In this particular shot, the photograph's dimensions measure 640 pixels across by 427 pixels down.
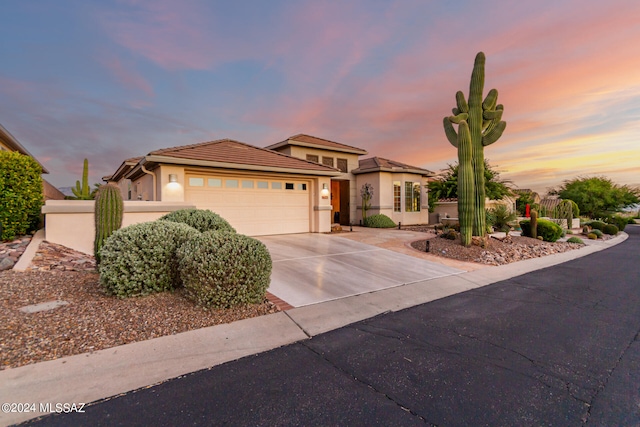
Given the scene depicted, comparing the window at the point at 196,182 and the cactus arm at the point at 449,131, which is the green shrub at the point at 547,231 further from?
the window at the point at 196,182

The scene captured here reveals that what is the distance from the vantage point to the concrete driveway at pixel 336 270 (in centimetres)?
527

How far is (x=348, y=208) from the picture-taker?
60.3ft

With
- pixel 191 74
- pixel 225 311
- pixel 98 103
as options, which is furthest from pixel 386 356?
pixel 98 103

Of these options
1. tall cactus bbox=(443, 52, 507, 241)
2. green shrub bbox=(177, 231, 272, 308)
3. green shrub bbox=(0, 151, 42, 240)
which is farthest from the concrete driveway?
green shrub bbox=(0, 151, 42, 240)

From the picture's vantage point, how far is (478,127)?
30.8 ft

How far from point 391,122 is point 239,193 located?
9.95 metres

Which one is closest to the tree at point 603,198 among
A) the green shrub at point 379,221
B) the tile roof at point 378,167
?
the tile roof at point 378,167

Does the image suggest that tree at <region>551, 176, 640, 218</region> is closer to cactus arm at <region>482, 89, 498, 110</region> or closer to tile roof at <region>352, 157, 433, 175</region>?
tile roof at <region>352, 157, 433, 175</region>

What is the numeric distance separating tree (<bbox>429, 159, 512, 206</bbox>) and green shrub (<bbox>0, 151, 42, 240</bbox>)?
49.9 ft

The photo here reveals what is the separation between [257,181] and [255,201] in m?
0.88

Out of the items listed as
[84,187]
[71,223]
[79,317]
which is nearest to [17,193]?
[71,223]

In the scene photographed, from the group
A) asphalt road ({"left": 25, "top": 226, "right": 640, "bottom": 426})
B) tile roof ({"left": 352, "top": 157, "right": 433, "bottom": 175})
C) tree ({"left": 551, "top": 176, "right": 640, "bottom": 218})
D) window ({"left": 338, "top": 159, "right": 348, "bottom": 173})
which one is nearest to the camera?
asphalt road ({"left": 25, "top": 226, "right": 640, "bottom": 426})

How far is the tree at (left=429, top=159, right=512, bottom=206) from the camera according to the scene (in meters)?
13.5

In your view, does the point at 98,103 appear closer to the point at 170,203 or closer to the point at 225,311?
the point at 170,203
